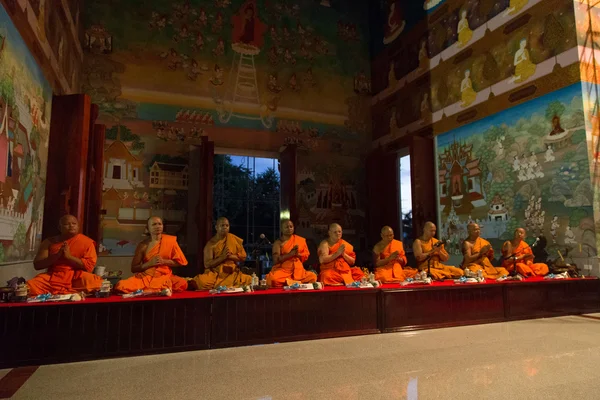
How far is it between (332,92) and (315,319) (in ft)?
28.9

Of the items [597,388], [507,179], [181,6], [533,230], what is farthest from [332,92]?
[597,388]

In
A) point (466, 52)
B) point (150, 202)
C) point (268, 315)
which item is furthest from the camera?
point (150, 202)

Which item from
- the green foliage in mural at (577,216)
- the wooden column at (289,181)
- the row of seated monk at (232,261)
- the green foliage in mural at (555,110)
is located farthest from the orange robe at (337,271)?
the green foliage in mural at (555,110)

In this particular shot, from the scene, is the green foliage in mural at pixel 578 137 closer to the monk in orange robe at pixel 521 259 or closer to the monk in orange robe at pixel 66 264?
the monk in orange robe at pixel 521 259

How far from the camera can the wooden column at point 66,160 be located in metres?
6.36

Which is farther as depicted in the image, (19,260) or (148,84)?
(148,84)

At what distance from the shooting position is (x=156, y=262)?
4.71m

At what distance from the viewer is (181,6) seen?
10703 mm

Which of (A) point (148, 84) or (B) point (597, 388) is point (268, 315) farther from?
(A) point (148, 84)

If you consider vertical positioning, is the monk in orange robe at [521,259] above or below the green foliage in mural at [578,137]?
below

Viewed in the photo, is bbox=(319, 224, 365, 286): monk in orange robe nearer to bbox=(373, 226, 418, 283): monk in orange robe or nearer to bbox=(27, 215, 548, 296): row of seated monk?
bbox=(27, 215, 548, 296): row of seated monk

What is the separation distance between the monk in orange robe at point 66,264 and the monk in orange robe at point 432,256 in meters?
4.62

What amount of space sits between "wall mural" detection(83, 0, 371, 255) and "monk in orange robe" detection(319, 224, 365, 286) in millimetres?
5189

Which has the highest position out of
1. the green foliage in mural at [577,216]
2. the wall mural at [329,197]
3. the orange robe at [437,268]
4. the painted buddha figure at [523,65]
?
the painted buddha figure at [523,65]
